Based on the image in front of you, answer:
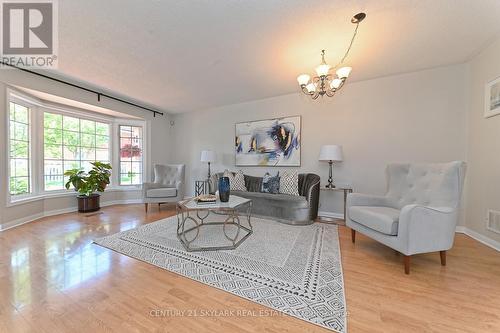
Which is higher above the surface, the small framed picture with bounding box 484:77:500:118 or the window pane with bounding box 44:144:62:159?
the small framed picture with bounding box 484:77:500:118

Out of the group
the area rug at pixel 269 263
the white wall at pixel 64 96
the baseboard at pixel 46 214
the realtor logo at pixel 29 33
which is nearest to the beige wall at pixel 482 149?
the area rug at pixel 269 263

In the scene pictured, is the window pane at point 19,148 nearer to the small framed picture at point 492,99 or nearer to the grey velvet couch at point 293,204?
the grey velvet couch at point 293,204

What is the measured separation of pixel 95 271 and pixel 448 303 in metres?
2.79

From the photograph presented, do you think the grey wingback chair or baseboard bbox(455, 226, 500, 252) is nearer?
baseboard bbox(455, 226, 500, 252)

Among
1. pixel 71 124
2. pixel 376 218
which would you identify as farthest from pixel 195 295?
pixel 71 124

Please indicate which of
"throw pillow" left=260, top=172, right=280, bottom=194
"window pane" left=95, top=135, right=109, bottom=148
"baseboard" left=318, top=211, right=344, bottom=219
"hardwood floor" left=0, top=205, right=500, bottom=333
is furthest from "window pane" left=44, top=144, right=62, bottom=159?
"baseboard" left=318, top=211, right=344, bottom=219

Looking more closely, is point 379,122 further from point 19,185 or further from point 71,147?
point 19,185

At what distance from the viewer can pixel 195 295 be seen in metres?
1.42

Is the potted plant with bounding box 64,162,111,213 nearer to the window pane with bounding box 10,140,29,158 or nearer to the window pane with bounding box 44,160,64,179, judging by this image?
the window pane with bounding box 44,160,64,179

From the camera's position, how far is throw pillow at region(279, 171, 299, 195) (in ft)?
11.1

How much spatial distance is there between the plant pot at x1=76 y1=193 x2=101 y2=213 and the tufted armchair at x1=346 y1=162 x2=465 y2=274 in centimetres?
465

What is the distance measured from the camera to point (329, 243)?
2350 millimetres

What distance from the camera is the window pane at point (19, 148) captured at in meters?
3.07

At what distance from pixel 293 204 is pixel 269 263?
4.48 ft
